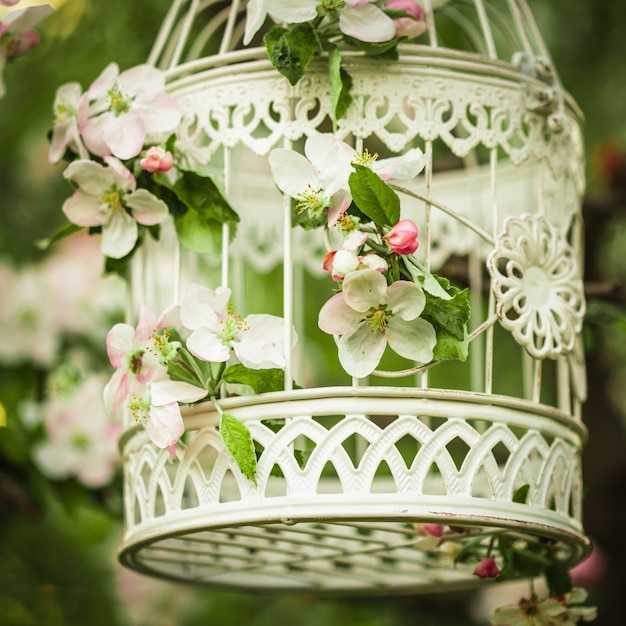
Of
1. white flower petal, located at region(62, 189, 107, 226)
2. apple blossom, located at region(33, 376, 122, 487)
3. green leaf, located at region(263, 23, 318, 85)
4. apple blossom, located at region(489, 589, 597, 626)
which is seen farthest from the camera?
apple blossom, located at region(33, 376, 122, 487)

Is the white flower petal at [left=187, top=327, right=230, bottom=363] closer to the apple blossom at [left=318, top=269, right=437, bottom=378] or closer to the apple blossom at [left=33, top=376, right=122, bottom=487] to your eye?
the apple blossom at [left=318, top=269, right=437, bottom=378]

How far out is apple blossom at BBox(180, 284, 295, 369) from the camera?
123 cm

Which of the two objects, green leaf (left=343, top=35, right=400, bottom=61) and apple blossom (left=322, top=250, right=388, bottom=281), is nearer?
apple blossom (left=322, top=250, right=388, bottom=281)

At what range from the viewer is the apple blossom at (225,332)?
4.02 feet

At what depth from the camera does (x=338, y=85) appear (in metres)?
1.25

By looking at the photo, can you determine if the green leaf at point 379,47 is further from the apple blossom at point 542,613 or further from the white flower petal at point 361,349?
the apple blossom at point 542,613

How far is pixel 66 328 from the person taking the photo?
2.15 metres

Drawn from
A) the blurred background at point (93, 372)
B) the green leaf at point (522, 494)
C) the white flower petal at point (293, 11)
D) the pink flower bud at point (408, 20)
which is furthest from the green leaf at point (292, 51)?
the blurred background at point (93, 372)

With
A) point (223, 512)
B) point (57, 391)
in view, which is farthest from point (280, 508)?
point (57, 391)

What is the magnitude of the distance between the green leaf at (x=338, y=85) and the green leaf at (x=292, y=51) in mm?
26

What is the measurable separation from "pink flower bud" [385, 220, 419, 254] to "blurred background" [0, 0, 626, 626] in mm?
699

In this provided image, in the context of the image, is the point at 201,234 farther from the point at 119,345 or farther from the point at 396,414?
the point at 396,414

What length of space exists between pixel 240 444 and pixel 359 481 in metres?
0.14

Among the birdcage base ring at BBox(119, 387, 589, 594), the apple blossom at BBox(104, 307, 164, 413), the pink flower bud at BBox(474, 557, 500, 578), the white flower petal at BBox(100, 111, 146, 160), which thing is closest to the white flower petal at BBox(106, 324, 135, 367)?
the apple blossom at BBox(104, 307, 164, 413)
